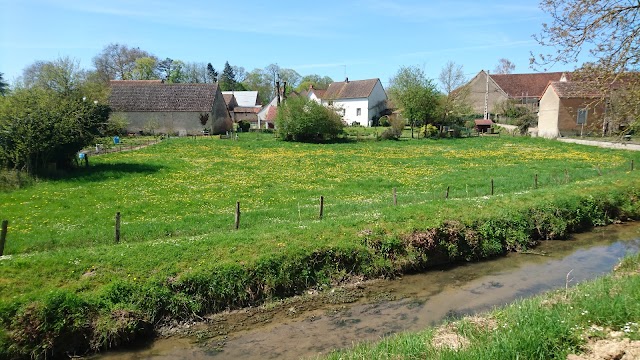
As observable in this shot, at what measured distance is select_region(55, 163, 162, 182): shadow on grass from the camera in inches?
949

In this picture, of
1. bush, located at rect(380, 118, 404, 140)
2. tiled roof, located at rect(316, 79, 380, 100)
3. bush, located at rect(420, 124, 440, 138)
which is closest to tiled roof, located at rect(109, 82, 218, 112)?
bush, located at rect(380, 118, 404, 140)

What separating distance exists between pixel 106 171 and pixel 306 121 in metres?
Result: 24.5

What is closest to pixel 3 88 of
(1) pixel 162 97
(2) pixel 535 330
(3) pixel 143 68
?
(1) pixel 162 97

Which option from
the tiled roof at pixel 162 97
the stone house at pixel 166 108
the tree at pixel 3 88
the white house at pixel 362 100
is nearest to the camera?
the tree at pixel 3 88

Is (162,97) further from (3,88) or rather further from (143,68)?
(143,68)

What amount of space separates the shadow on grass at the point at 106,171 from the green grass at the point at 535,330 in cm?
2139

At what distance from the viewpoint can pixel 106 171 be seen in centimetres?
2602

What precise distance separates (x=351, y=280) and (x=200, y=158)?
23.8 meters

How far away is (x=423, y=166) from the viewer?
30484 mm

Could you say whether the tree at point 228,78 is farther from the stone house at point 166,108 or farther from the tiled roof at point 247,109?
the stone house at point 166,108

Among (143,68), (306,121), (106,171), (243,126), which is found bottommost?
(106,171)

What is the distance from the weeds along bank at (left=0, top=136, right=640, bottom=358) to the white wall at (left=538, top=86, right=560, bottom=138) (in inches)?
1501

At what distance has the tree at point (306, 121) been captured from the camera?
47.0m

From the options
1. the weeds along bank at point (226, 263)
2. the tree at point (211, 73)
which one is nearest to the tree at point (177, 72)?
the tree at point (211, 73)
